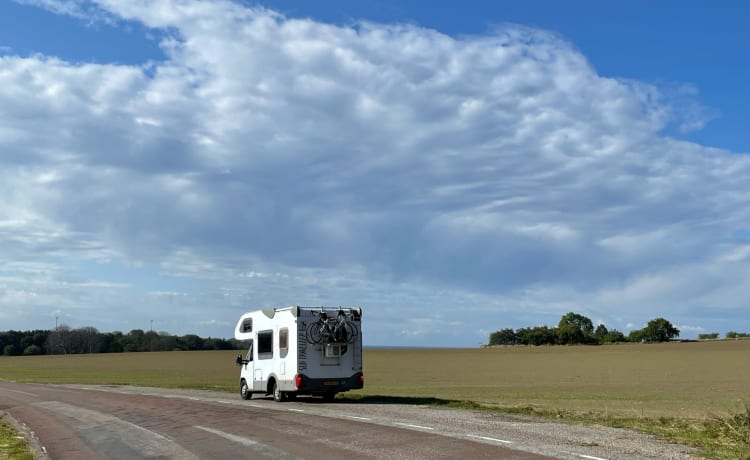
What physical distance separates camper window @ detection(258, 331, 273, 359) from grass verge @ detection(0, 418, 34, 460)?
372 inches

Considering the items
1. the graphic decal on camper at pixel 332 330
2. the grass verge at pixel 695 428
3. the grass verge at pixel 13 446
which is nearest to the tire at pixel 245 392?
the graphic decal on camper at pixel 332 330

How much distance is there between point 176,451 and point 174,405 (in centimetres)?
1286

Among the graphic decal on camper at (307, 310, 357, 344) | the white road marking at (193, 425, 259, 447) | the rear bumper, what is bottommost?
the white road marking at (193, 425, 259, 447)

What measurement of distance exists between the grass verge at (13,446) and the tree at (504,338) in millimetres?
153234

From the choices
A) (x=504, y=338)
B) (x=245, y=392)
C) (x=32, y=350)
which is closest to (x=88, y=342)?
(x=32, y=350)

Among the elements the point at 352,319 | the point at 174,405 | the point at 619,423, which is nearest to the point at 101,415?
the point at 174,405

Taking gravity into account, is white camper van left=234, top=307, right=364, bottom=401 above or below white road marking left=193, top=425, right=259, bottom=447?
above

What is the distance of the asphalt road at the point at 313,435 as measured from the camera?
1359 cm

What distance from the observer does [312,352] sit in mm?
26688

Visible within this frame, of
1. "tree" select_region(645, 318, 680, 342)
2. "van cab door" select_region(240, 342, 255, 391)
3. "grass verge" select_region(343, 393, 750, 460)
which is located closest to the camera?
"grass verge" select_region(343, 393, 750, 460)

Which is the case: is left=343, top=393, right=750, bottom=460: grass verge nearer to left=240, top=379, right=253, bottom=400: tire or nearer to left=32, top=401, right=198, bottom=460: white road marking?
left=32, top=401, right=198, bottom=460: white road marking

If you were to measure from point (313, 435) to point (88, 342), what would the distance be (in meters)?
160

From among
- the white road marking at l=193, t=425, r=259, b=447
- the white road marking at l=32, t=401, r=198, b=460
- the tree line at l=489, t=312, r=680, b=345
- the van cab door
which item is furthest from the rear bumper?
the tree line at l=489, t=312, r=680, b=345

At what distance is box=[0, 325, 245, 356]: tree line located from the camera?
160m
